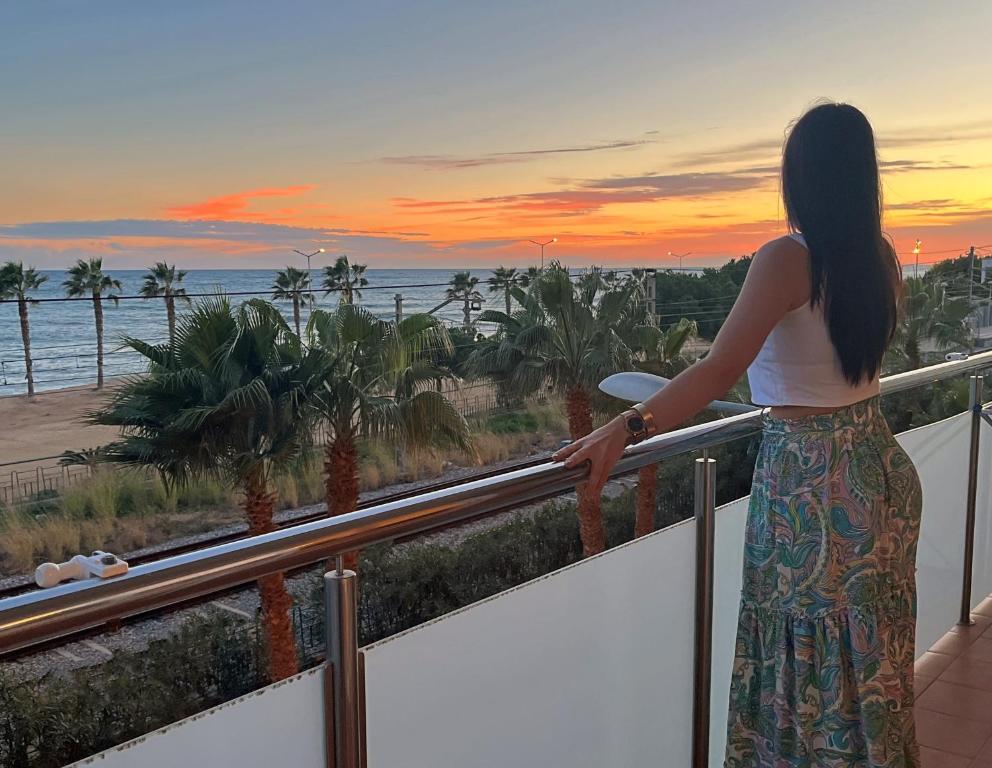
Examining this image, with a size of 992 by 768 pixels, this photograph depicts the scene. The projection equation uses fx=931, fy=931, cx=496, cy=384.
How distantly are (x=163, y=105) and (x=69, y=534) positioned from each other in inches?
891

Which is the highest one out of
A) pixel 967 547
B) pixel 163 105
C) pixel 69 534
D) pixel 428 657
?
pixel 163 105

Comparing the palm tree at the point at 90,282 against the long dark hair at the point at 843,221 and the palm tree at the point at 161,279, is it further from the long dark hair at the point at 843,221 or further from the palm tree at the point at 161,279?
the long dark hair at the point at 843,221

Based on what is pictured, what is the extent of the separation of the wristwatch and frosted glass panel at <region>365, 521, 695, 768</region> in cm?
23

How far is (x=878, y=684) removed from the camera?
1468 mm

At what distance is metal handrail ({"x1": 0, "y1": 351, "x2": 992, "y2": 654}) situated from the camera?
30.1 inches

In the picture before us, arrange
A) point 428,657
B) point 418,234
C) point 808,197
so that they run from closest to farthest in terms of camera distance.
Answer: point 428,657 < point 808,197 < point 418,234

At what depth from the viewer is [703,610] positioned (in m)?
1.67

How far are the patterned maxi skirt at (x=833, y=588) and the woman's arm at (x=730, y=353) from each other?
0.21 meters

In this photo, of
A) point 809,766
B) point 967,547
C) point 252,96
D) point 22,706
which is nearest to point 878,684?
point 809,766

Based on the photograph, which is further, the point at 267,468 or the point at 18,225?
the point at 18,225

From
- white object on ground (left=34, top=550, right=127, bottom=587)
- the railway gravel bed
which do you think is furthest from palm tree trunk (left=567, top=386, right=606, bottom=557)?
white object on ground (left=34, top=550, right=127, bottom=587)

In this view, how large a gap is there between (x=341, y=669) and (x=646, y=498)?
1391cm

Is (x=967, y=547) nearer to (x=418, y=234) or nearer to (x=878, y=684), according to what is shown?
(x=878, y=684)

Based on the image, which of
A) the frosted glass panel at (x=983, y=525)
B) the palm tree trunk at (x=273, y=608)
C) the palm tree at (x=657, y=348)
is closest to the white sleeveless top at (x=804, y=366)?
the frosted glass panel at (x=983, y=525)
